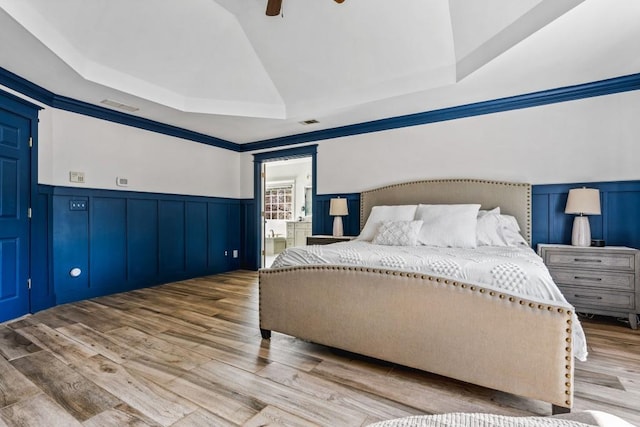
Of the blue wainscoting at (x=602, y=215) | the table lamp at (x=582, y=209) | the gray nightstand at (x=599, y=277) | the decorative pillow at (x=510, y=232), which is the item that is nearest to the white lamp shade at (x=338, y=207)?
the decorative pillow at (x=510, y=232)

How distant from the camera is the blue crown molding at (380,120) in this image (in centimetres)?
314

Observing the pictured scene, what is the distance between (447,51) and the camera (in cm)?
307

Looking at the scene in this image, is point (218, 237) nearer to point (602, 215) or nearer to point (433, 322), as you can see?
point (433, 322)

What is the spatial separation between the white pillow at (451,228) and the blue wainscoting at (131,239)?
3626 millimetres

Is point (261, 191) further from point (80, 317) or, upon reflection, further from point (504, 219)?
point (504, 219)

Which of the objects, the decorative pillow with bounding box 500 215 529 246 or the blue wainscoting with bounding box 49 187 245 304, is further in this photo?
the blue wainscoting with bounding box 49 187 245 304

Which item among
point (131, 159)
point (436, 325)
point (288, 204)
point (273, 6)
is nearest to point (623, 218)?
point (436, 325)

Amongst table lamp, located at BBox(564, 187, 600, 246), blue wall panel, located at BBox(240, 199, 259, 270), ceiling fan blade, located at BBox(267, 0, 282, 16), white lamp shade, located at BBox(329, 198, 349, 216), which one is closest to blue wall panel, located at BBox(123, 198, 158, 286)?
blue wall panel, located at BBox(240, 199, 259, 270)

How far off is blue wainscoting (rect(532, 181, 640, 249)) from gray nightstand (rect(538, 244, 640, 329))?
1.24 ft

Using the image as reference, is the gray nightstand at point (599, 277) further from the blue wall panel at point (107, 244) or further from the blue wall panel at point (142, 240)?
the blue wall panel at point (107, 244)

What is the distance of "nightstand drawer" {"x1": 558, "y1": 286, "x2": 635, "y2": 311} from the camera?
2.83m

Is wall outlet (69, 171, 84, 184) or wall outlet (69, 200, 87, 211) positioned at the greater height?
wall outlet (69, 171, 84, 184)

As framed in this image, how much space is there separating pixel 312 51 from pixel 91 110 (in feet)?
9.06

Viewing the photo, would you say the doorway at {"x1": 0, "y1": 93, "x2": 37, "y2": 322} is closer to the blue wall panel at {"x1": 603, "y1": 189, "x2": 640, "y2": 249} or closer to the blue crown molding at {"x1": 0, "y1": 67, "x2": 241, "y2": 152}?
the blue crown molding at {"x1": 0, "y1": 67, "x2": 241, "y2": 152}
